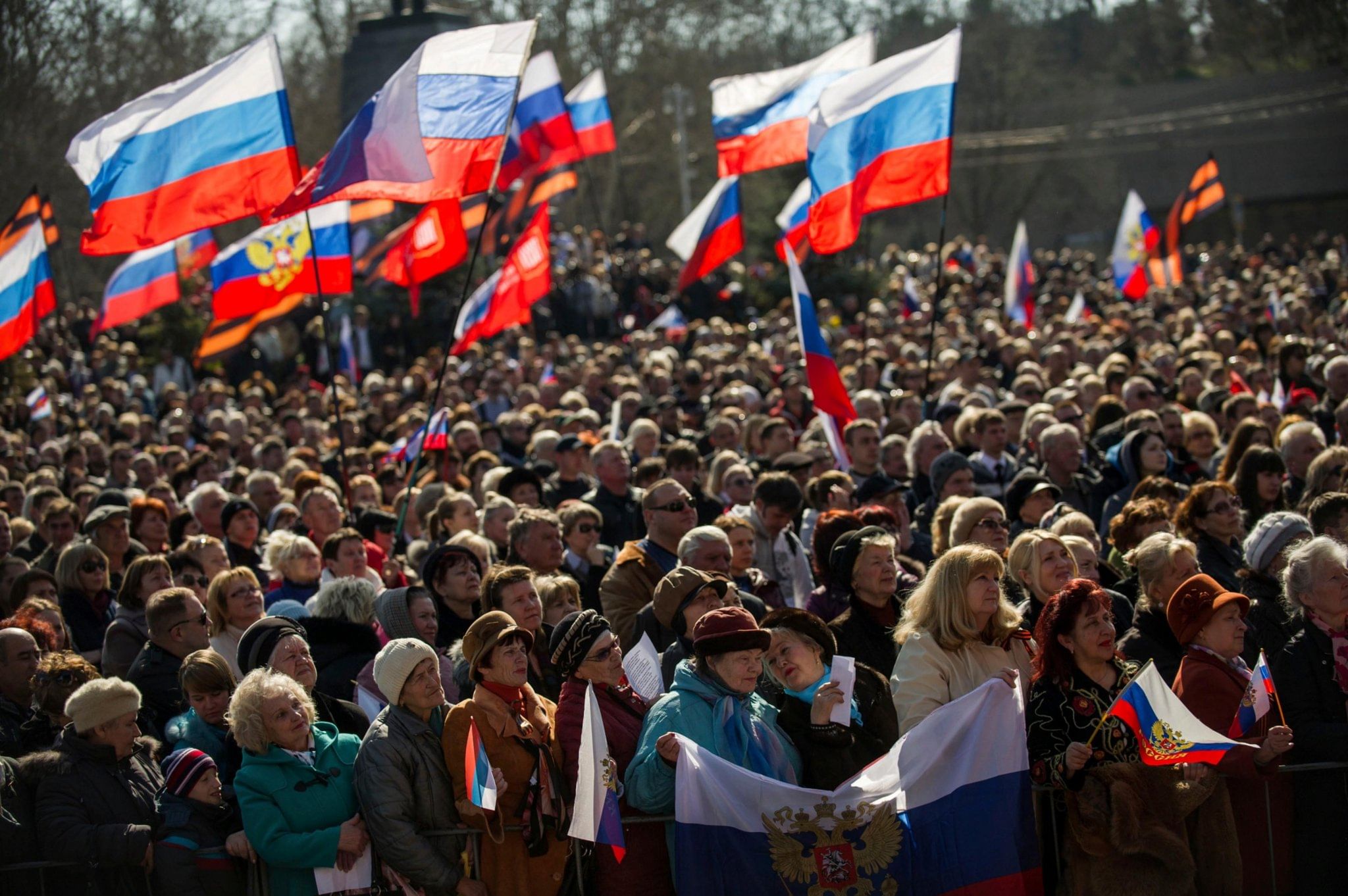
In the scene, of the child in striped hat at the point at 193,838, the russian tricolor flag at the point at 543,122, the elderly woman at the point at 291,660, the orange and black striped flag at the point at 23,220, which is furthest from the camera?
the russian tricolor flag at the point at 543,122

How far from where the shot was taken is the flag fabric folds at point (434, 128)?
8391 mm

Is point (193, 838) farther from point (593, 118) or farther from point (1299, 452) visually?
point (593, 118)

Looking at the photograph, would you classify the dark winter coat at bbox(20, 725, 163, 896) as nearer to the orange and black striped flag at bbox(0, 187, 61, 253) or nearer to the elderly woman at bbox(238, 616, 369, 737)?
the elderly woman at bbox(238, 616, 369, 737)

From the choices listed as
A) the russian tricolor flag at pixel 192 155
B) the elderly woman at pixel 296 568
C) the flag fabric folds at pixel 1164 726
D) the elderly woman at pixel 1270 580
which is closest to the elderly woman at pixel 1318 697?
the elderly woman at pixel 1270 580

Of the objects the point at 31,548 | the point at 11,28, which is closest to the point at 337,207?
the point at 31,548

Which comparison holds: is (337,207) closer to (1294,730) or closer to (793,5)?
(1294,730)

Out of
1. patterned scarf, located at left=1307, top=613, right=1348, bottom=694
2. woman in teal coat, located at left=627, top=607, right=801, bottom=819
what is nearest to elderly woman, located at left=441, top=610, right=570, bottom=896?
woman in teal coat, located at left=627, top=607, right=801, bottom=819

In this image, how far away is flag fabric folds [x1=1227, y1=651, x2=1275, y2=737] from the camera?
16.6 feet

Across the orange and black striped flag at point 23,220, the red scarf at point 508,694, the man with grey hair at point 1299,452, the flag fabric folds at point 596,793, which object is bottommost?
the man with grey hair at point 1299,452

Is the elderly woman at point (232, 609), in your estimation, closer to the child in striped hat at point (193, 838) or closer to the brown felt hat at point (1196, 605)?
the child in striped hat at point (193, 838)

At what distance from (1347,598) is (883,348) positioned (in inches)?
523

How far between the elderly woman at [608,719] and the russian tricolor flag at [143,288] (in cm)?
975

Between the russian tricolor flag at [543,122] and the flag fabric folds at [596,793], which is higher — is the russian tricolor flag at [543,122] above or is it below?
above

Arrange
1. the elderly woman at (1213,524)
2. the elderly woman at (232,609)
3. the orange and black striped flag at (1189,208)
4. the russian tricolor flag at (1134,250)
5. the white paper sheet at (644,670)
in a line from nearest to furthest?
the white paper sheet at (644,670), the elderly woman at (232,609), the elderly woman at (1213,524), the russian tricolor flag at (1134,250), the orange and black striped flag at (1189,208)
